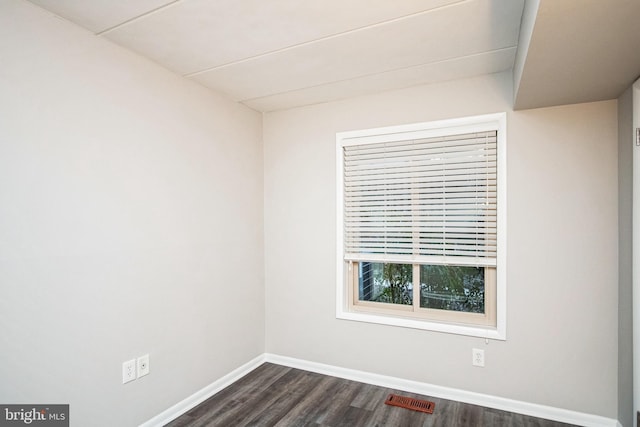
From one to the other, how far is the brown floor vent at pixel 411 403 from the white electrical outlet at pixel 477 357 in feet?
1.42

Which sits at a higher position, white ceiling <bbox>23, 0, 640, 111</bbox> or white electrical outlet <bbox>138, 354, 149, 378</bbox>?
white ceiling <bbox>23, 0, 640, 111</bbox>

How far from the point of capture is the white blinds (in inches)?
105

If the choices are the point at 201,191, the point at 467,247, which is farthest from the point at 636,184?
the point at 201,191

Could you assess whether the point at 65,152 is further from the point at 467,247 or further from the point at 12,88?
the point at 467,247

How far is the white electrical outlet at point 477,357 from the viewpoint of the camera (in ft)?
8.62

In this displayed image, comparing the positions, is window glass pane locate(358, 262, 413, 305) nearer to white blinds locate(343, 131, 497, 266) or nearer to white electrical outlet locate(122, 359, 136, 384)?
white blinds locate(343, 131, 497, 266)

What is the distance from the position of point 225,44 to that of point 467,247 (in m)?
2.18

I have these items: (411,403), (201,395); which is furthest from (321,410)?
(201,395)

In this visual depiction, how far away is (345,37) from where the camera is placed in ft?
6.88

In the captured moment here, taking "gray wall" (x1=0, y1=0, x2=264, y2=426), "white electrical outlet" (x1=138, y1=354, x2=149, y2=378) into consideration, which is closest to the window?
"gray wall" (x1=0, y1=0, x2=264, y2=426)

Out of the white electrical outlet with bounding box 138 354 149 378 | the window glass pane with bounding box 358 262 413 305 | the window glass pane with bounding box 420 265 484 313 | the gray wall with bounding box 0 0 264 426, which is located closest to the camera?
the gray wall with bounding box 0 0 264 426

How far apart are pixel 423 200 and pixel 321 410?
175cm

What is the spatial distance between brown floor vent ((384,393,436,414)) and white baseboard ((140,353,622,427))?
0.13 meters

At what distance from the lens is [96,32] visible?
2.02 meters
